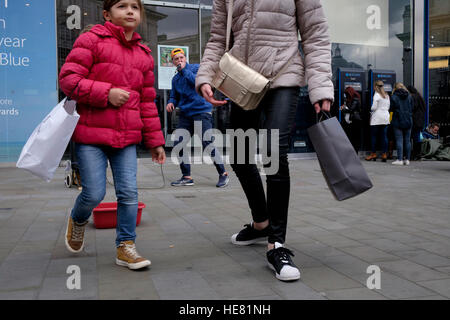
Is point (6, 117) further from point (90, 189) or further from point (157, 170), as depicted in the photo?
point (90, 189)

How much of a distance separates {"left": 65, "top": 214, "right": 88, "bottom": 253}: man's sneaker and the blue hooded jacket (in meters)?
3.69

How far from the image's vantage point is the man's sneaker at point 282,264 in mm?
2836

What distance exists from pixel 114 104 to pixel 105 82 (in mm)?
166

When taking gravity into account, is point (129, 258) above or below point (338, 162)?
below

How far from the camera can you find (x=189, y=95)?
693 centimetres

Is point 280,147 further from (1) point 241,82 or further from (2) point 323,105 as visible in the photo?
(1) point 241,82

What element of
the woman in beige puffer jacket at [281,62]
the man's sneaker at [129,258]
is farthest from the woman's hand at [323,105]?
the man's sneaker at [129,258]

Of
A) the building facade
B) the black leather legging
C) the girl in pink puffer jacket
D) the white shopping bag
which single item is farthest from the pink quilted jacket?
the building facade

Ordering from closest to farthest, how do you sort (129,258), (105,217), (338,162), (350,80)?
1. (338,162)
2. (129,258)
3. (105,217)
4. (350,80)

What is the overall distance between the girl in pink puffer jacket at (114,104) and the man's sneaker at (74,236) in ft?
0.64

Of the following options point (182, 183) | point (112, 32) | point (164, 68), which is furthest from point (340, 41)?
point (112, 32)

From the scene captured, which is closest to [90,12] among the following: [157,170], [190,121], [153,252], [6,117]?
[6,117]

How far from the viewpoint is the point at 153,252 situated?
358cm
